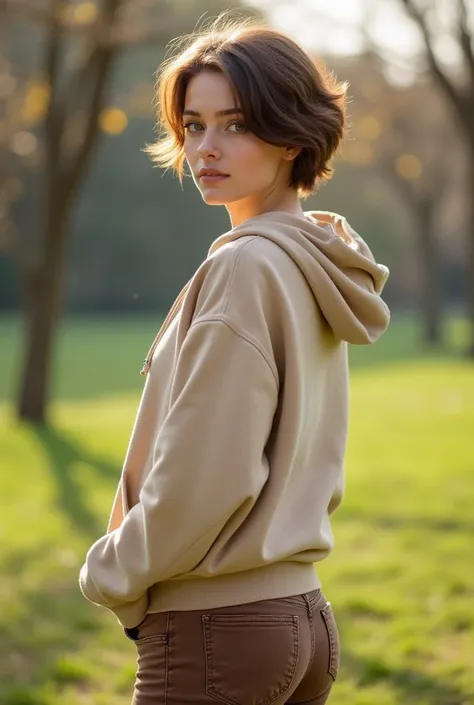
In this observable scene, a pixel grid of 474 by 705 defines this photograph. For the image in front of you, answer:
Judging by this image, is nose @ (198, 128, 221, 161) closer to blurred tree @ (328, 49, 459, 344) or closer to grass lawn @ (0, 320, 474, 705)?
grass lawn @ (0, 320, 474, 705)

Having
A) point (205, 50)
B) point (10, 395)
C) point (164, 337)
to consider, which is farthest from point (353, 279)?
point (10, 395)

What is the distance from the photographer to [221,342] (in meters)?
1.72

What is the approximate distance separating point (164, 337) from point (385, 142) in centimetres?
2769

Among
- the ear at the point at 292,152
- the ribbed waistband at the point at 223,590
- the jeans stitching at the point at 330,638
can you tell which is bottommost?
the jeans stitching at the point at 330,638

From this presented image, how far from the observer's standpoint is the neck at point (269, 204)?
1.97m

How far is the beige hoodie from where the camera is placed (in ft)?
5.66

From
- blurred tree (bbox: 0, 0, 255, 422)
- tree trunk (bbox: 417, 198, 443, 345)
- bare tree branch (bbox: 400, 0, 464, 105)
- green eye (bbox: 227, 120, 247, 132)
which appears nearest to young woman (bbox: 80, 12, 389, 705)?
green eye (bbox: 227, 120, 247, 132)

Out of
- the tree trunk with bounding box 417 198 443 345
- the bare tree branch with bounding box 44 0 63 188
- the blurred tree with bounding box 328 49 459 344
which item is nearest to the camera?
the bare tree branch with bounding box 44 0 63 188

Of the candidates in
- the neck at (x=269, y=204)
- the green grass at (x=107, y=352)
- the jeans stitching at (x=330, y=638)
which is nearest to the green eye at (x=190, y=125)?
the neck at (x=269, y=204)

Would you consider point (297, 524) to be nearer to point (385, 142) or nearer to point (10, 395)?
point (10, 395)

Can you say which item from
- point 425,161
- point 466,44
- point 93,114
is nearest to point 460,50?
point 466,44

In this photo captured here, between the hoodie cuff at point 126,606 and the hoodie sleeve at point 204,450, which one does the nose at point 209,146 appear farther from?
the hoodie cuff at point 126,606

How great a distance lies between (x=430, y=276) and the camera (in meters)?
30.1

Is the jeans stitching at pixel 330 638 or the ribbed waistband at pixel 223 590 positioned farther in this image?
the jeans stitching at pixel 330 638
